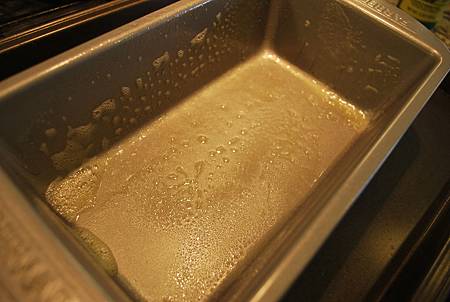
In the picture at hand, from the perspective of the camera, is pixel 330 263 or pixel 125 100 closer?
pixel 330 263

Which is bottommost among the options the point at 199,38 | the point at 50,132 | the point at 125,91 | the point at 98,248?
the point at 98,248

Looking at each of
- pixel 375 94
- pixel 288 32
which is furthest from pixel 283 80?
pixel 375 94

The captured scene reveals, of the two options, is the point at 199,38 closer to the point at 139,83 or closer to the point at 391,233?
the point at 139,83

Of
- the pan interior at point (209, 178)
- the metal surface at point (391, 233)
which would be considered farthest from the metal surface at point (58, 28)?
the metal surface at point (391, 233)

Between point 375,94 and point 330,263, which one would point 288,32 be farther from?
point 330,263

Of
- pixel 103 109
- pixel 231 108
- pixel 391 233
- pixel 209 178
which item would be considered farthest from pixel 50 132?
pixel 391 233

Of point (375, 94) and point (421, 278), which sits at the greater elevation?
point (375, 94)

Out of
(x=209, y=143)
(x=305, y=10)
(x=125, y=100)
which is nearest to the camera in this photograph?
(x=125, y=100)

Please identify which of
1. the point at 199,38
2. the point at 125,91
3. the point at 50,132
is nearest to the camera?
the point at 50,132

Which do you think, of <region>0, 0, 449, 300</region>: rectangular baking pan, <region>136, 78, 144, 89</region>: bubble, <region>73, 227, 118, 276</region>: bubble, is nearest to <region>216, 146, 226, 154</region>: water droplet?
<region>0, 0, 449, 300</region>: rectangular baking pan
